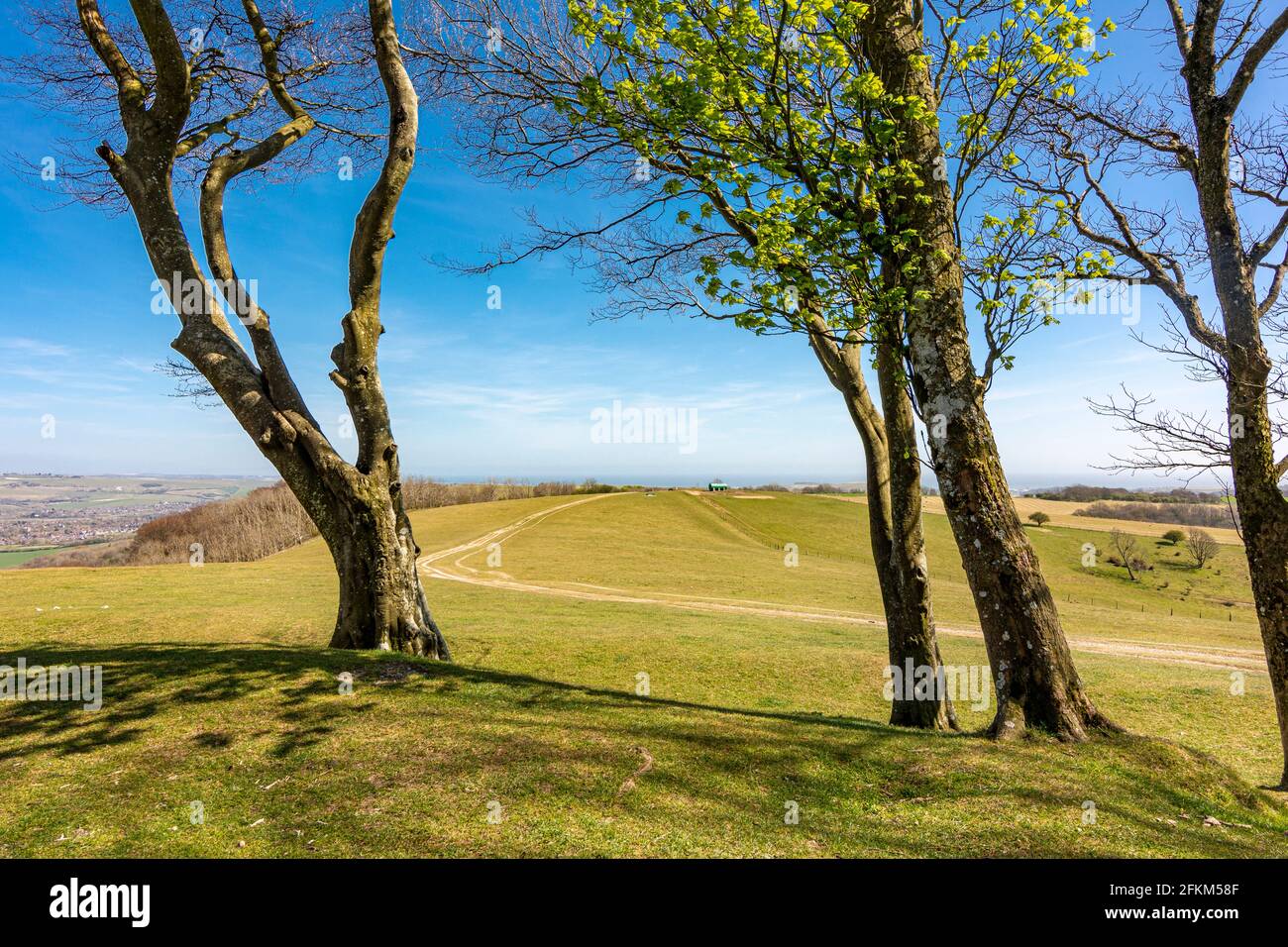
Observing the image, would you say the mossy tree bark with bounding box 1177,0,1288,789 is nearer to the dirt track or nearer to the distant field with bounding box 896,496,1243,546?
the dirt track

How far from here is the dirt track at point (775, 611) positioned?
20.0 m

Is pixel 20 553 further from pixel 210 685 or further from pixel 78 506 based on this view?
pixel 210 685

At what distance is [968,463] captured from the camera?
6.98m

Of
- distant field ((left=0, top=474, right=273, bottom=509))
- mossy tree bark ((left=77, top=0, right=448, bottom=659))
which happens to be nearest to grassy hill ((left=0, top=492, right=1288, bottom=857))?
mossy tree bark ((left=77, top=0, right=448, bottom=659))

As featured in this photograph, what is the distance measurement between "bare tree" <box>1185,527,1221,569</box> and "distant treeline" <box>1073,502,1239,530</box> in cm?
868

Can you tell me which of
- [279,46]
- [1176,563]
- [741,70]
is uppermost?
[279,46]

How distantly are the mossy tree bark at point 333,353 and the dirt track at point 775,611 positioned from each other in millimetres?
16354

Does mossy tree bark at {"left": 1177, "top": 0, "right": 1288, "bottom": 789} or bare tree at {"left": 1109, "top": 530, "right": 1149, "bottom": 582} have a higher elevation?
mossy tree bark at {"left": 1177, "top": 0, "right": 1288, "bottom": 789}

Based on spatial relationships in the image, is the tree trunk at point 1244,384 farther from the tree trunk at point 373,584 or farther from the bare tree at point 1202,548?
the bare tree at point 1202,548

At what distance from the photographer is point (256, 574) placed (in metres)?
25.9

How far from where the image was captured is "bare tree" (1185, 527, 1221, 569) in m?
55.9

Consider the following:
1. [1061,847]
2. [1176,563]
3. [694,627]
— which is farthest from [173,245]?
[1176,563]
